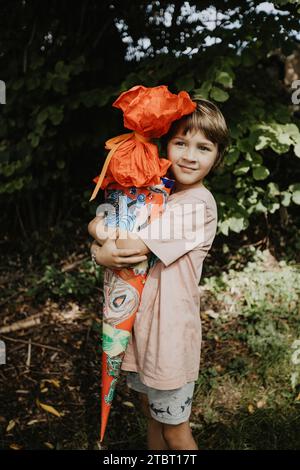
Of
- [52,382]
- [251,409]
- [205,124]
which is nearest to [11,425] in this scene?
[52,382]

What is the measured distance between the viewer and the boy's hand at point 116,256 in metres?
1.67

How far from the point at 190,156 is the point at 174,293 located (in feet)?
1.63

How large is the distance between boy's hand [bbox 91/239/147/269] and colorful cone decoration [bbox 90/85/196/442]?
49 mm

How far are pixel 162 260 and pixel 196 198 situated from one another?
0.88ft

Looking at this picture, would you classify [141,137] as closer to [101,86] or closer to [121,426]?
[121,426]

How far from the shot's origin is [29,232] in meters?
4.45

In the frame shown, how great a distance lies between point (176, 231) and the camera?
166 centimetres

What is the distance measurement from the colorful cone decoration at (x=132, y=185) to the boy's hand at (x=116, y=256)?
0.05 m

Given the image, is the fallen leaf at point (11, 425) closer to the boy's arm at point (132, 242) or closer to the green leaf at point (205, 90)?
the boy's arm at point (132, 242)

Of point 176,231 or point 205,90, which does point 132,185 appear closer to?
point 176,231

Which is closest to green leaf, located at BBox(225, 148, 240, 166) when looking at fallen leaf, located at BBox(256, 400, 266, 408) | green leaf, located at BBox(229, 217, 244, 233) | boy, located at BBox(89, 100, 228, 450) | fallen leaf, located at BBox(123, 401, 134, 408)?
green leaf, located at BBox(229, 217, 244, 233)

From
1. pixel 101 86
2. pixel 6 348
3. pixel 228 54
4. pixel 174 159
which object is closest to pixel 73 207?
pixel 101 86

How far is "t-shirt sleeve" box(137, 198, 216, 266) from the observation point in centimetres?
165

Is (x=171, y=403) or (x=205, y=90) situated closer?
(x=171, y=403)
